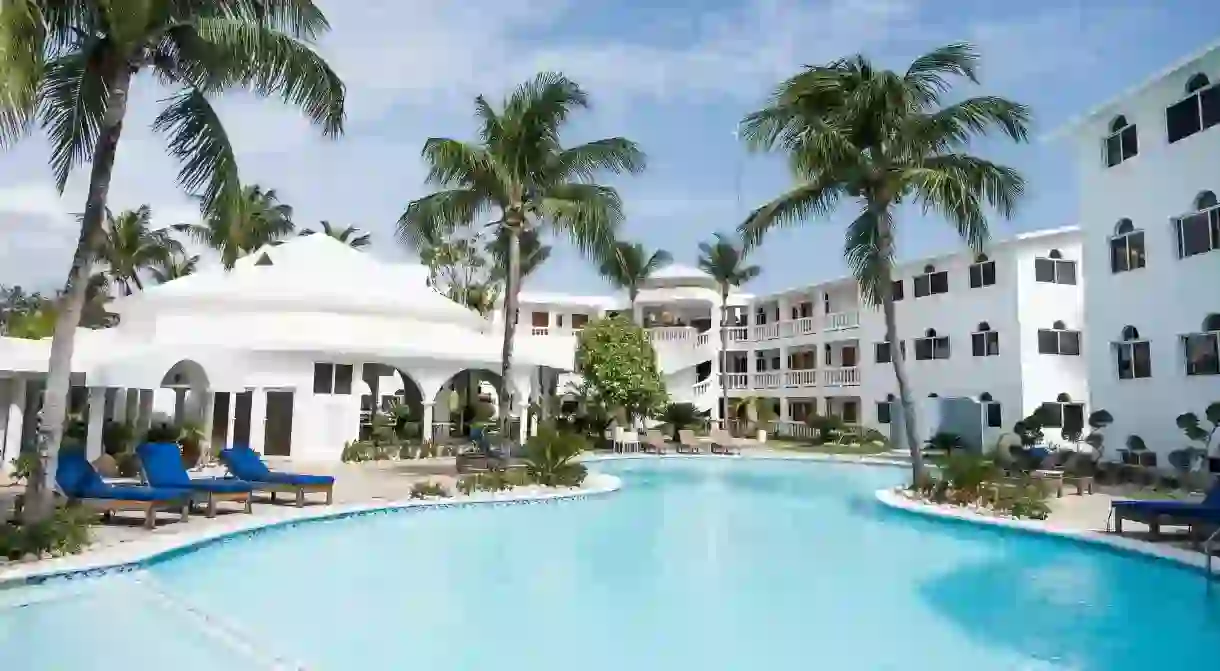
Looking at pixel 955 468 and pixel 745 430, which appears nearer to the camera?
pixel 955 468

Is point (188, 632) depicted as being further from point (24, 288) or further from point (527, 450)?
point (24, 288)

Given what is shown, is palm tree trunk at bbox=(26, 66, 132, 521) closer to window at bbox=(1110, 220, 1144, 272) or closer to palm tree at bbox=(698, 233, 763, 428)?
window at bbox=(1110, 220, 1144, 272)

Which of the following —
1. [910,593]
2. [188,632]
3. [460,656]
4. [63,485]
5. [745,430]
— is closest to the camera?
[460,656]

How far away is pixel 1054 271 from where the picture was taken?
29.6 metres

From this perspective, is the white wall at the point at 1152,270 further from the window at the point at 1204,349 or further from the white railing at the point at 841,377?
the white railing at the point at 841,377

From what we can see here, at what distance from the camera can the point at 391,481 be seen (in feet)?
64.1

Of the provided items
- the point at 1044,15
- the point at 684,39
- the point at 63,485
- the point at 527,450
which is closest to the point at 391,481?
the point at 527,450

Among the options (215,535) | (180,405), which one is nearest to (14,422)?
(180,405)

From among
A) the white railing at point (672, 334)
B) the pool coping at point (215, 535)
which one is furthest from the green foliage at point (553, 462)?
the white railing at point (672, 334)

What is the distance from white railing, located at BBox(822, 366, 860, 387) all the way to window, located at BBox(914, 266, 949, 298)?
4470 millimetres

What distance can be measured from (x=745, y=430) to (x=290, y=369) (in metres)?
22.9

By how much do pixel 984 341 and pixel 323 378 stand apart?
71.8ft

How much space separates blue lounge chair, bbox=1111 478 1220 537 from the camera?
11461 mm

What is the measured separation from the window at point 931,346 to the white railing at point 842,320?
375cm
